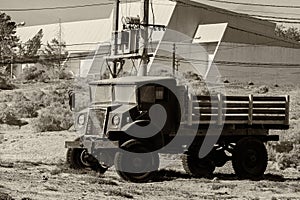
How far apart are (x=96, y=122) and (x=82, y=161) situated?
160 cm

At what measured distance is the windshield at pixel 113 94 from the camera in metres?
17.0

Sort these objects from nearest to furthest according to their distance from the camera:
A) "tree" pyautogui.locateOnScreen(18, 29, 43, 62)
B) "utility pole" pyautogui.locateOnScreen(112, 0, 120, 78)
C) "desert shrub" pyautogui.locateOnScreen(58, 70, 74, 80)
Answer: "utility pole" pyautogui.locateOnScreen(112, 0, 120, 78) < "desert shrub" pyautogui.locateOnScreen(58, 70, 74, 80) < "tree" pyautogui.locateOnScreen(18, 29, 43, 62)

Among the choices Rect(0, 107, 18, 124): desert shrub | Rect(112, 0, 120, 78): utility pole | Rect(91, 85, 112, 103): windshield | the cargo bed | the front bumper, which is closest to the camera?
the front bumper

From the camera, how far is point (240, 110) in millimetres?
17609

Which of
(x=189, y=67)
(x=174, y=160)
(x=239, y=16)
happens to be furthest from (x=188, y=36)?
(x=174, y=160)

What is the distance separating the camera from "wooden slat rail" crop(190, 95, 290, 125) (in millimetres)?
17172

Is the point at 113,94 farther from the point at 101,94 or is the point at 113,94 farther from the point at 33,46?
the point at 33,46

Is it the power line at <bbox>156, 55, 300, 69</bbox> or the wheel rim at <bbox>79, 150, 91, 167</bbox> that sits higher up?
the power line at <bbox>156, 55, 300, 69</bbox>

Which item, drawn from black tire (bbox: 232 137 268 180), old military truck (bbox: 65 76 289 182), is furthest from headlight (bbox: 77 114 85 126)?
black tire (bbox: 232 137 268 180)

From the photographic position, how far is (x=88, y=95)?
1850 cm

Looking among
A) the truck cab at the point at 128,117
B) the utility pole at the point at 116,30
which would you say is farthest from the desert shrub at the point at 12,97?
the truck cab at the point at 128,117

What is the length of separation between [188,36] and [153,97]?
51154 millimetres

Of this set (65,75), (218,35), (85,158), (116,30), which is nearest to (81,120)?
(85,158)

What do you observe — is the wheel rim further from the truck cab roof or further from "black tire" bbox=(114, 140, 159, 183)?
"black tire" bbox=(114, 140, 159, 183)
